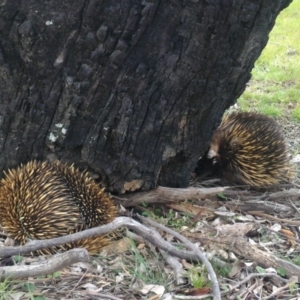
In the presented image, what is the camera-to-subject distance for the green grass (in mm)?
5957

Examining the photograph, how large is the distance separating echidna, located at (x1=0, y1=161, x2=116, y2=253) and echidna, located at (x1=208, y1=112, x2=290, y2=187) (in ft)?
3.66

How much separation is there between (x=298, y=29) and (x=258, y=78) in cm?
323

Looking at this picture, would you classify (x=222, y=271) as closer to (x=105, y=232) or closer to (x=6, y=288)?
(x=105, y=232)

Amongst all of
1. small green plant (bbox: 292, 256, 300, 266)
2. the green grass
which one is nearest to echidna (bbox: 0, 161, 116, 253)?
small green plant (bbox: 292, 256, 300, 266)

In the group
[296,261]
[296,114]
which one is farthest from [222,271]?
[296,114]

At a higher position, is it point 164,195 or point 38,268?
point 164,195

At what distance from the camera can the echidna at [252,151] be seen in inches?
159

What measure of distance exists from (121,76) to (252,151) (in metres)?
1.35

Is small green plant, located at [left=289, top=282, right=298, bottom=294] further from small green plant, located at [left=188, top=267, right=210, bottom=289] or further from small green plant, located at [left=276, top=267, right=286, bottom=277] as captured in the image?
small green plant, located at [left=188, top=267, right=210, bottom=289]

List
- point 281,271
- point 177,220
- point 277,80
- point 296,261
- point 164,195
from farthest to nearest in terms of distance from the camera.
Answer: point 277,80, point 164,195, point 177,220, point 296,261, point 281,271

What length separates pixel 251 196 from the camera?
3969 millimetres

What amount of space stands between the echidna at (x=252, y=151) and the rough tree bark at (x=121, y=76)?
60 centimetres

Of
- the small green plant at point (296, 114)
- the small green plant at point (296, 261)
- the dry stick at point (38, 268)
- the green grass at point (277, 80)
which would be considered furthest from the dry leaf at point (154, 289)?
the small green plant at point (296, 114)

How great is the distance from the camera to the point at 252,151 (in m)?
4.05
